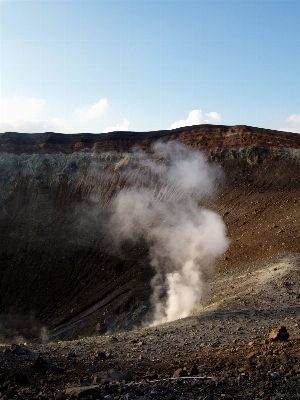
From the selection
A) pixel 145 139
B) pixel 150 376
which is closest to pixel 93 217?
pixel 145 139

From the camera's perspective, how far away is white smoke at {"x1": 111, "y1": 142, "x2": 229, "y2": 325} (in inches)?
773

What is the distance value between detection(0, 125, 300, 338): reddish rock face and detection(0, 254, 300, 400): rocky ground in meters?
6.31

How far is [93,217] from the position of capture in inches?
1197

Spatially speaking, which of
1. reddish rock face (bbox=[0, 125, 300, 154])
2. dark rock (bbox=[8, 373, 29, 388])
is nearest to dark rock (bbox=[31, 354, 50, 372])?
dark rock (bbox=[8, 373, 29, 388])

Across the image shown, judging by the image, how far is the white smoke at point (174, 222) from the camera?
19.6 metres

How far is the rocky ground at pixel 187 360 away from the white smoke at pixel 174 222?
197 inches

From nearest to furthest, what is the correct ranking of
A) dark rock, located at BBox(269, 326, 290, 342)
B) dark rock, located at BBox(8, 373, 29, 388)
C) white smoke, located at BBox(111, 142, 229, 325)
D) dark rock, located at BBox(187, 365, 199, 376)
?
dark rock, located at BBox(8, 373, 29, 388), dark rock, located at BBox(187, 365, 199, 376), dark rock, located at BBox(269, 326, 290, 342), white smoke, located at BBox(111, 142, 229, 325)

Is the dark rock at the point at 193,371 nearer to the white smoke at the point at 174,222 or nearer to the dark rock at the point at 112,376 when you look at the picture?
the dark rock at the point at 112,376

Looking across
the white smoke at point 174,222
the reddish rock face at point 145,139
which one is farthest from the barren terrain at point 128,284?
the white smoke at point 174,222

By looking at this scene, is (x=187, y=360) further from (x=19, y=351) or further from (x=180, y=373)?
(x=19, y=351)

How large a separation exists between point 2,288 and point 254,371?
70.1ft

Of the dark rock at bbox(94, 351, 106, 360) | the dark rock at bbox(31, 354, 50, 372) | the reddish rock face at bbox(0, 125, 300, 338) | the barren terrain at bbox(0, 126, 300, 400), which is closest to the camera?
the barren terrain at bbox(0, 126, 300, 400)

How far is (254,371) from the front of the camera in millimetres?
7520

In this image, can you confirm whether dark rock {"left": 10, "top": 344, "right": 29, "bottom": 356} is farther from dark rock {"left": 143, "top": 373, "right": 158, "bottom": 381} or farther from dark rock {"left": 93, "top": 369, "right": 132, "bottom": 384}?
dark rock {"left": 143, "top": 373, "right": 158, "bottom": 381}
